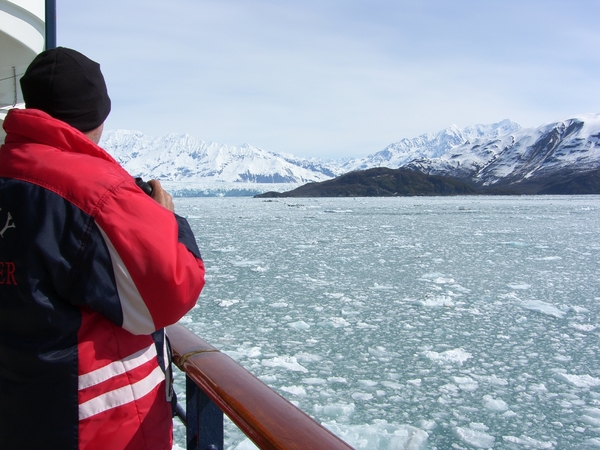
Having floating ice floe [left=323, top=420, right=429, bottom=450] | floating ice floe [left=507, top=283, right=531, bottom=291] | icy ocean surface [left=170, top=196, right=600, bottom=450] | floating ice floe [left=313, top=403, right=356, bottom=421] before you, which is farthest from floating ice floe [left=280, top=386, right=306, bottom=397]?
floating ice floe [left=507, top=283, right=531, bottom=291]

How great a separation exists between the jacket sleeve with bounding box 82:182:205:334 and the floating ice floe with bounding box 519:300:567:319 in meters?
5.63

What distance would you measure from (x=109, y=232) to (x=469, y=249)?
11.7 meters

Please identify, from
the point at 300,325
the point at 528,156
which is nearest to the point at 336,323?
the point at 300,325

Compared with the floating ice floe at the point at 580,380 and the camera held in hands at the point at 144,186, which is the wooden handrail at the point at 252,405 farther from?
the floating ice floe at the point at 580,380

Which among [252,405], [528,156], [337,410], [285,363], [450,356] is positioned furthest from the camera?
[528,156]

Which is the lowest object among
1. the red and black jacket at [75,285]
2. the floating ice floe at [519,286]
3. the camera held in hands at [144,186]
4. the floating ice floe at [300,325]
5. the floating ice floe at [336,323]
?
the floating ice floe at [300,325]

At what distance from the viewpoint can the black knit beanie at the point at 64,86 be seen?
97 centimetres

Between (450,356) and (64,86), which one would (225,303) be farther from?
(64,86)

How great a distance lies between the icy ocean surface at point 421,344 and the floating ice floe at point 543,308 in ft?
0.05

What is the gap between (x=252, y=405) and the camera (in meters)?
1.00

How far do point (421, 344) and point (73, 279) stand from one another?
13.8ft

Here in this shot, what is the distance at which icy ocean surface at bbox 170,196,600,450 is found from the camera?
3213mm

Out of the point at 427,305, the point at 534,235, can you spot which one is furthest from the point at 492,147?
the point at 427,305

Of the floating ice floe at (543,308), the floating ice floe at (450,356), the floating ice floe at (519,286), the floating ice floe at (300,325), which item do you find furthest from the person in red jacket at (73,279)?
the floating ice floe at (519,286)
